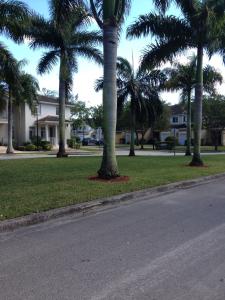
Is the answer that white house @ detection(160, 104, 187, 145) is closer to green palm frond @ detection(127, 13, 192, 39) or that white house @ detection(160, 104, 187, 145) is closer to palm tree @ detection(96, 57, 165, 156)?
palm tree @ detection(96, 57, 165, 156)

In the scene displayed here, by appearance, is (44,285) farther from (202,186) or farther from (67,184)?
(202,186)

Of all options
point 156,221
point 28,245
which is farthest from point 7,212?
point 156,221

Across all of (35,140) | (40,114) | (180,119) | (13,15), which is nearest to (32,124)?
(40,114)

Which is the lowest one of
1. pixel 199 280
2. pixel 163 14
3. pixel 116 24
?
pixel 199 280

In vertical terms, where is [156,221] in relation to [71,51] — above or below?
below

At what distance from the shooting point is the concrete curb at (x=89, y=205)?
7.27 meters

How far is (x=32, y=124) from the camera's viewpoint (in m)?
48.1

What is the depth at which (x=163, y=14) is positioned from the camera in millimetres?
19641

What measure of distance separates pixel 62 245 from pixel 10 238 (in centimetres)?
96

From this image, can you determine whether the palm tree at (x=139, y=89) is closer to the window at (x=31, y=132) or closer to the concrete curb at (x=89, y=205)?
the concrete curb at (x=89, y=205)

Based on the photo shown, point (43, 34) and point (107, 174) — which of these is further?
point (43, 34)

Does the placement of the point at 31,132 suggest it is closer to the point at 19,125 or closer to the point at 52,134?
the point at 19,125

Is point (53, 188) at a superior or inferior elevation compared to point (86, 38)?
inferior

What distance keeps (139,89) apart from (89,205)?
22859mm
